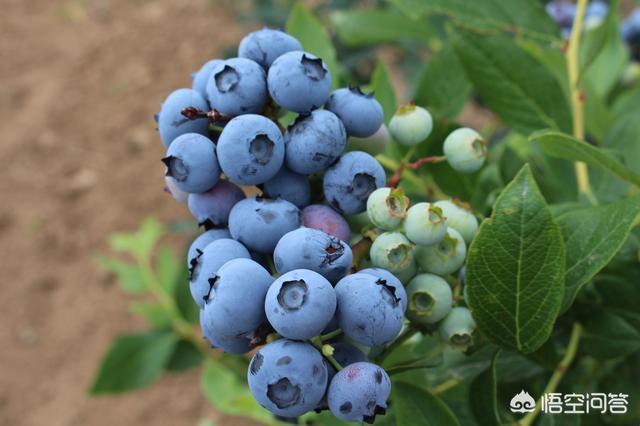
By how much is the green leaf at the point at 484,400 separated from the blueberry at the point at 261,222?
352 millimetres

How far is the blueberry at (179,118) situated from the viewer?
2.71 feet

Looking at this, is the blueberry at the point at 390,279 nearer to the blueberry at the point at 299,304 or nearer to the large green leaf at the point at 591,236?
the blueberry at the point at 299,304

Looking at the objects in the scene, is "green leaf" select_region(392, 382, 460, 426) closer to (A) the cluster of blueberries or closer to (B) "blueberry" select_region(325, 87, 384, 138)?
(A) the cluster of blueberries

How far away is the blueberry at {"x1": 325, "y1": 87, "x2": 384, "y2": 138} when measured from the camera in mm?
825

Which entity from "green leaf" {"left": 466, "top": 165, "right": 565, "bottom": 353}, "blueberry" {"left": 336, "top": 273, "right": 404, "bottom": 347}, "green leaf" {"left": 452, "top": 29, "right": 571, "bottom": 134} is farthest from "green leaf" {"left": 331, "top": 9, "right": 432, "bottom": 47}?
"blueberry" {"left": 336, "top": 273, "right": 404, "bottom": 347}

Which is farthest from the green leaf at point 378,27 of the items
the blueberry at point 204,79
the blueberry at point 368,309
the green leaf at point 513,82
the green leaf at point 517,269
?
the blueberry at point 368,309

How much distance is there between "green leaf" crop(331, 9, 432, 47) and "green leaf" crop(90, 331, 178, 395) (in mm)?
946

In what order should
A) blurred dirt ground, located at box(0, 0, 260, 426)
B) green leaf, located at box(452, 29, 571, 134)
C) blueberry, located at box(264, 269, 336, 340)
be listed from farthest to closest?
1. blurred dirt ground, located at box(0, 0, 260, 426)
2. green leaf, located at box(452, 29, 571, 134)
3. blueberry, located at box(264, 269, 336, 340)

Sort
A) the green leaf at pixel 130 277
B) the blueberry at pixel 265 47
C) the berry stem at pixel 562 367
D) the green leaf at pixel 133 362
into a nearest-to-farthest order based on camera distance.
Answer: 1. the blueberry at pixel 265 47
2. the berry stem at pixel 562 367
3. the green leaf at pixel 133 362
4. the green leaf at pixel 130 277

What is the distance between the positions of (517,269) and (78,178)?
4568 mm

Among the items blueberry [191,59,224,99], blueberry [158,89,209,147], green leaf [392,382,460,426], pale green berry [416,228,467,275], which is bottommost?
green leaf [392,382,460,426]

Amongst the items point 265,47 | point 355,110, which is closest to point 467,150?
point 355,110

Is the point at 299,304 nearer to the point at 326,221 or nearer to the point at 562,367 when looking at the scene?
the point at 326,221

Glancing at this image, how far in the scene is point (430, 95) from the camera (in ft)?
4.19
